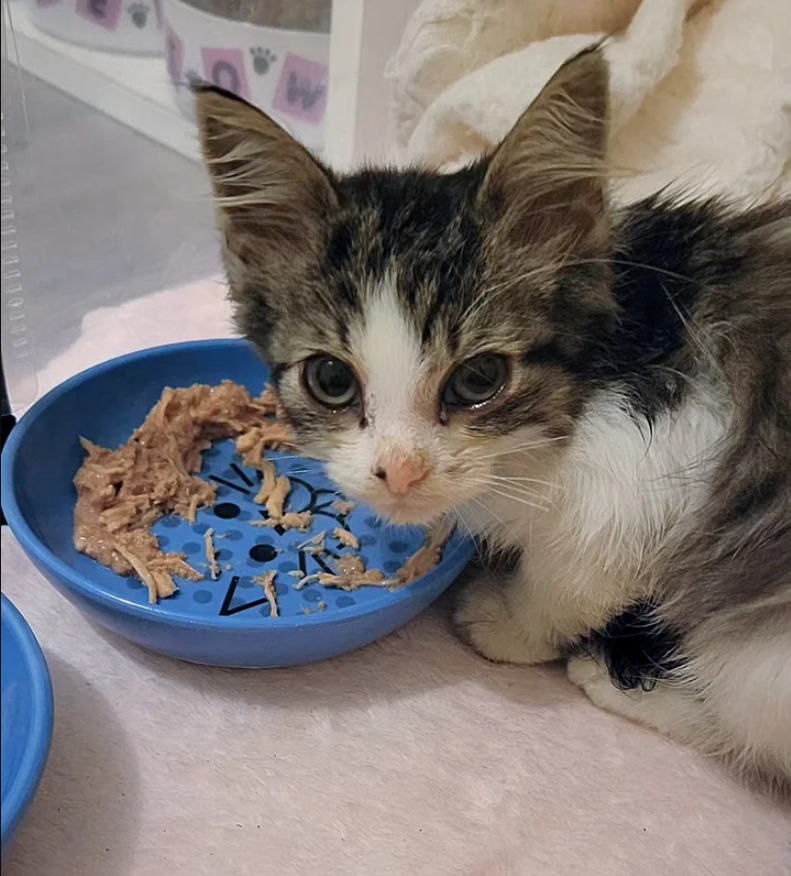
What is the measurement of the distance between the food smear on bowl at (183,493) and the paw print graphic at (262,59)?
78cm

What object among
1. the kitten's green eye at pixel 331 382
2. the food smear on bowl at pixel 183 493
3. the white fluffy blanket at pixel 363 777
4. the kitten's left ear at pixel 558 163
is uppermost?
the kitten's left ear at pixel 558 163

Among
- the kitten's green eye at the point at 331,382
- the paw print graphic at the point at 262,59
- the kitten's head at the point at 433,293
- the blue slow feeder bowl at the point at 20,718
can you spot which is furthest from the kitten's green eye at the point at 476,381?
the paw print graphic at the point at 262,59

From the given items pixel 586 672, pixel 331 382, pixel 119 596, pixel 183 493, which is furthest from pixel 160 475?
pixel 586 672

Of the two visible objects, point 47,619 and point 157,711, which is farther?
point 47,619

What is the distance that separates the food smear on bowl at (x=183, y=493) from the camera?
140 cm

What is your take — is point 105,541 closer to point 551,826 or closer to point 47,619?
point 47,619

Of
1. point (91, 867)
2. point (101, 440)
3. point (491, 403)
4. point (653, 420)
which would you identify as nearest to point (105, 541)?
point (101, 440)

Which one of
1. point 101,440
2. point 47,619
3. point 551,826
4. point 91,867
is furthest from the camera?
point 101,440

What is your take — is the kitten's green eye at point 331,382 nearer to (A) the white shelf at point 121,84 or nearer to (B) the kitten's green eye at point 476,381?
(B) the kitten's green eye at point 476,381

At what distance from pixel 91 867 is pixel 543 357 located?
753mm

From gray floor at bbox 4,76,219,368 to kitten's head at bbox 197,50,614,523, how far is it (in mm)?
A: 939

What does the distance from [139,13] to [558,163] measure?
1269 mm

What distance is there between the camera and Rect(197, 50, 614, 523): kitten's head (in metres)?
1.07

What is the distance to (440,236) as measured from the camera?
1.10 m
